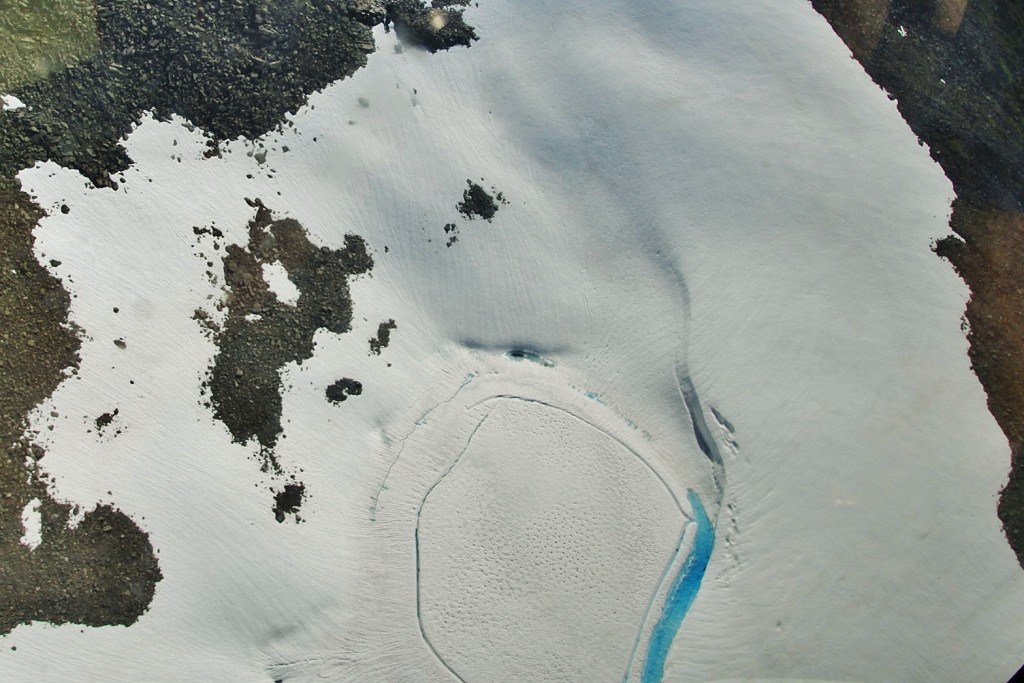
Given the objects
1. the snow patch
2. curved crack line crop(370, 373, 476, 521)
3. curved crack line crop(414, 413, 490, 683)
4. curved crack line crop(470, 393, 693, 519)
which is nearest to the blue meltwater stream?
curved crack line crop(470, 393, 693, 519)

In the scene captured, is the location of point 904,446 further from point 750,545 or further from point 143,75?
point 143,75

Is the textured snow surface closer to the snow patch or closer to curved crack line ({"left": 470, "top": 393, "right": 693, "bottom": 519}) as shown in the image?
curved crack line ({"left": 470, "top": 393, "right": 693, "bottom": 519})

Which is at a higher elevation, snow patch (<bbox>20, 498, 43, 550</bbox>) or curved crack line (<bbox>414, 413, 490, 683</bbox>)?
curved crack line (<bbox>414, 413, 490, 683</bbox>)

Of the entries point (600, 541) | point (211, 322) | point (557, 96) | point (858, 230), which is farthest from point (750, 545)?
point (211, 322)

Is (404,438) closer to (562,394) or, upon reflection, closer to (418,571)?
(418,571)

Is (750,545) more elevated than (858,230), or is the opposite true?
(858,230)

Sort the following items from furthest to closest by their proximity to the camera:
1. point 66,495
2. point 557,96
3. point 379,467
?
1. point 557,96
2. point 379,467
3. point 66,495
